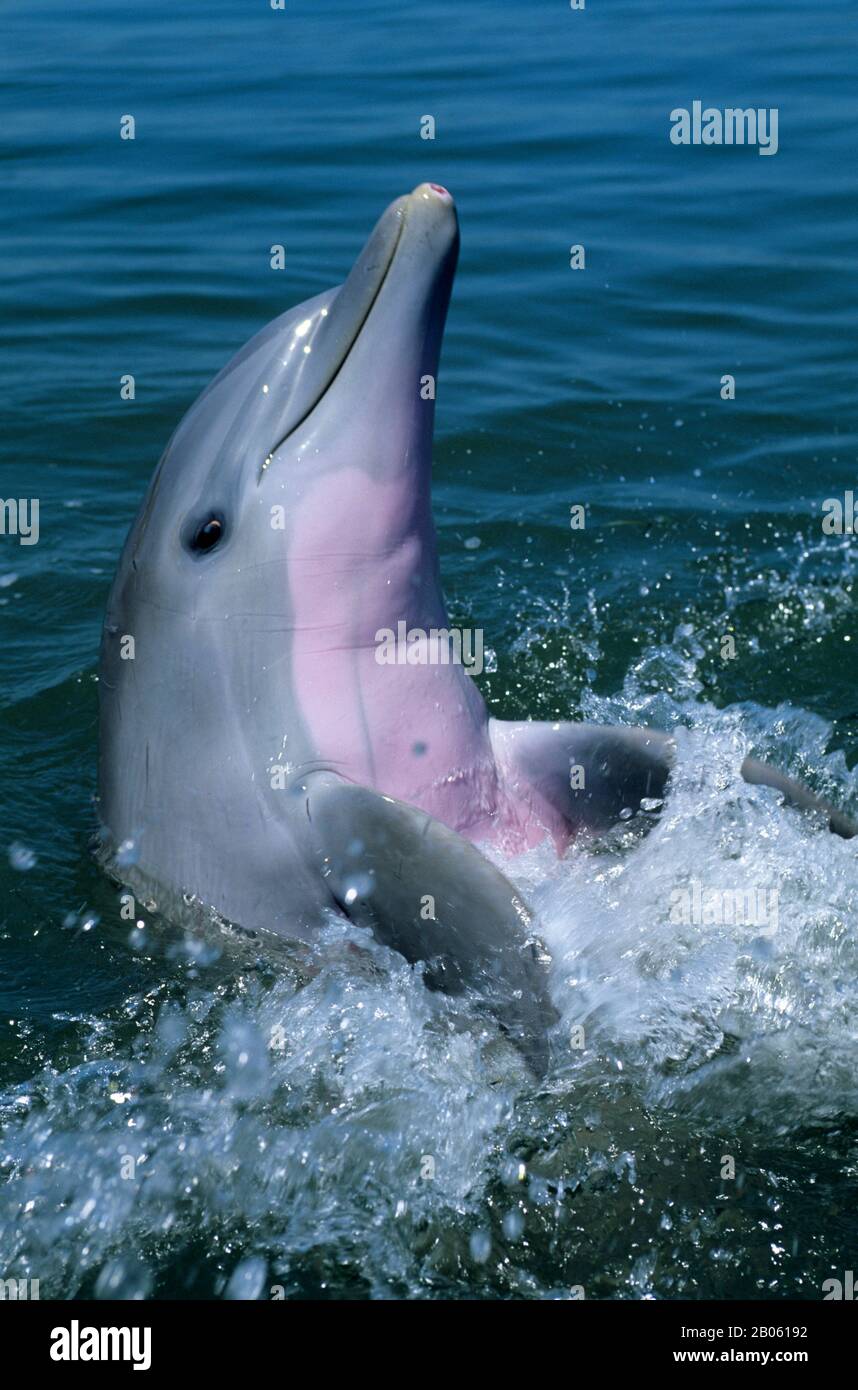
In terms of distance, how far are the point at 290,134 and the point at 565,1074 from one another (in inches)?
542

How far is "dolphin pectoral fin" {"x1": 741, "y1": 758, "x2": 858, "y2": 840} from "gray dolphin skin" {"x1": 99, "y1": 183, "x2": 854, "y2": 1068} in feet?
0.07

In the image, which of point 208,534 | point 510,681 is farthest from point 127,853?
point 510,681

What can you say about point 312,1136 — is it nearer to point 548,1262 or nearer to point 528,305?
point 548,1262

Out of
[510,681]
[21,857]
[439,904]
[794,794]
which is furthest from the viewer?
[510,681]

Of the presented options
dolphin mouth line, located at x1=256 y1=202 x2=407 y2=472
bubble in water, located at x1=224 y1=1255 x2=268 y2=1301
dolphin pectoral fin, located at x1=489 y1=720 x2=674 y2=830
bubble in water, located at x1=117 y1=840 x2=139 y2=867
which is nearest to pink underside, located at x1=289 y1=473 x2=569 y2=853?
dolphin mouth line, located at x1=256 y1=202 x2=407 y2=472

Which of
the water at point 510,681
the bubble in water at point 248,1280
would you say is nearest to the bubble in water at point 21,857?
the water at point 510,681

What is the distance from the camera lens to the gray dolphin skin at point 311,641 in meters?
4.77

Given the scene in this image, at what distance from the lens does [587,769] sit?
5371 mm

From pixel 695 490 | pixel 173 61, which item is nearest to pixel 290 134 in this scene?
pixel 173 61

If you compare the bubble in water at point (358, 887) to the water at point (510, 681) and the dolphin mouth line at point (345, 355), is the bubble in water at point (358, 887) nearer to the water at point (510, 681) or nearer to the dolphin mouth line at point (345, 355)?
the water at point (510, 681)

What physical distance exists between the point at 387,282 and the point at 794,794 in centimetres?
209

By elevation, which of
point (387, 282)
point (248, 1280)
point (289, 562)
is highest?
point (387, 282)

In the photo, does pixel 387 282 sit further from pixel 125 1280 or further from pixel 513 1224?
pixel 125 1280

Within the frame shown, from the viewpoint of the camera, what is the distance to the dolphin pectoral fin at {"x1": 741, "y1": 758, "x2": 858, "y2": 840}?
5238mm
